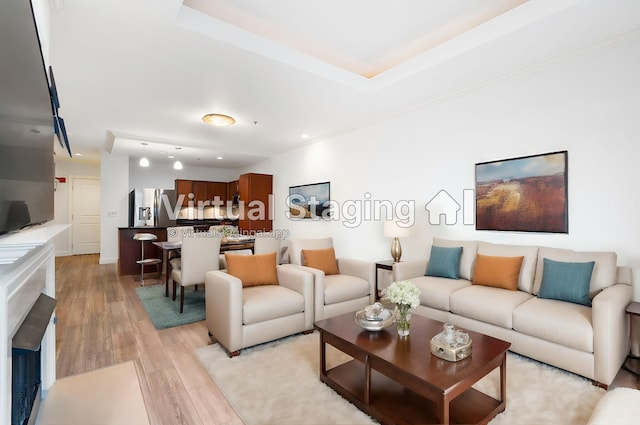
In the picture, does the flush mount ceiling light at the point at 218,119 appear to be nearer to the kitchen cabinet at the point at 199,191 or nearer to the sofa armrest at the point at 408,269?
the sofa armrest at the point at 408,269

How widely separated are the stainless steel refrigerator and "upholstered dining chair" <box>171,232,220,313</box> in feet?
12.6

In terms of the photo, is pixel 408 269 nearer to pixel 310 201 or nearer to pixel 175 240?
pixel 310 201

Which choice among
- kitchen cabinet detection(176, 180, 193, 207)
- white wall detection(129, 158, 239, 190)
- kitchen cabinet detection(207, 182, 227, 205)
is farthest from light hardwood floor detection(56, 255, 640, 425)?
kitchen cabinet detection(207, 182, 227, 205)

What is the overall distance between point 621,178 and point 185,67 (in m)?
4.12

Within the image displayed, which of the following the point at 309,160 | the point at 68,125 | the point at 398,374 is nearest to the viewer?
the point at 398,374

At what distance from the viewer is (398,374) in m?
1.74

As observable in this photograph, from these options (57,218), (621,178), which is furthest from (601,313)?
(57,218)

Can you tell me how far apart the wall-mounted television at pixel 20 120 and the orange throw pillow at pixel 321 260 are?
285 centimetres

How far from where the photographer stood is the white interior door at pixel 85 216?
9.05 metres

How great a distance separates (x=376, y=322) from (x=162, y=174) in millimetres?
8128

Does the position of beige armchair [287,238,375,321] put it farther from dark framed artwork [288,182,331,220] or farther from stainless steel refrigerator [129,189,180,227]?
stainless steel refrigerator [129,189,180,227]

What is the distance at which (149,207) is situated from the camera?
7.38 m

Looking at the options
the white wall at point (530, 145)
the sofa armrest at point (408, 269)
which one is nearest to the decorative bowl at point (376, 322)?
the sofa armrest at point (408, 269)

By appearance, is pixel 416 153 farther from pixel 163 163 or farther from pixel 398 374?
pixel 163 163
